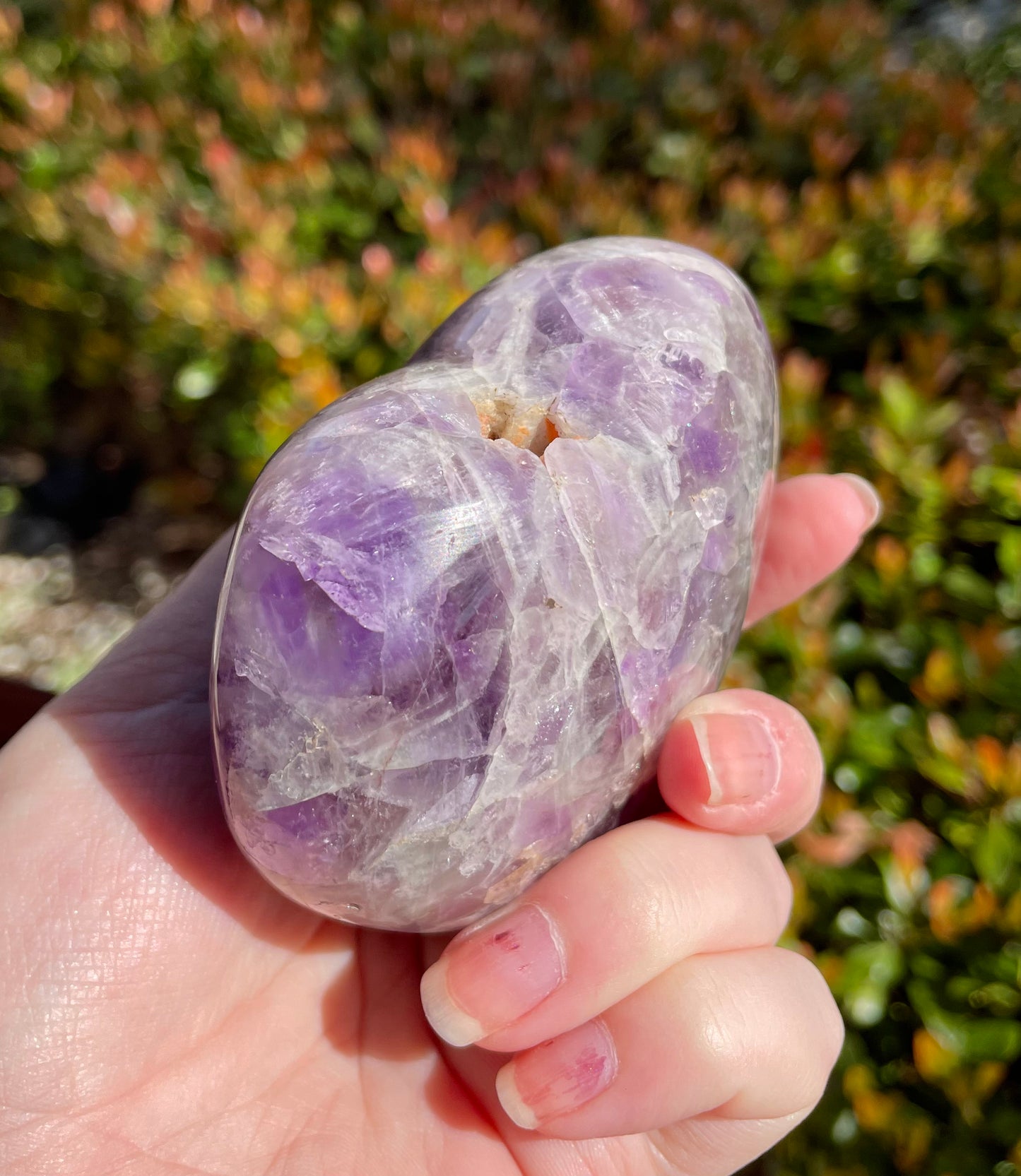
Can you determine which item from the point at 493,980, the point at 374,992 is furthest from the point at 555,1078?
the point at 374,992

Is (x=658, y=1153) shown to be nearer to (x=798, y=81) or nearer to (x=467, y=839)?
Result: (x=467, y=839)

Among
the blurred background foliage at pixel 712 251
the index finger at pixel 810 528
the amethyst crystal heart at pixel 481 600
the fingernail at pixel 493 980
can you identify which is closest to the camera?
the amethyst crystal heart at pixel 481 600

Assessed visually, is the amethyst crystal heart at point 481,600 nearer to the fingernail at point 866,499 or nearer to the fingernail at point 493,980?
the fingernail at point 493,980

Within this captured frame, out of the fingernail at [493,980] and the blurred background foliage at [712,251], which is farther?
the blurred background foliage at [712,251]

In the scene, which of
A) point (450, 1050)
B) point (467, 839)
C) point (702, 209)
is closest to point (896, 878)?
point (450, 1050)

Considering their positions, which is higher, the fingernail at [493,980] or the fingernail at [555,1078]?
the fingernail at [493,980]

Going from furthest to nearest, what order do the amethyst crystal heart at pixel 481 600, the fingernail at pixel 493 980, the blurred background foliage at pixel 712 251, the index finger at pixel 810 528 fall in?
the blurred background foliage at pixel 712 251 < the index finger at pixel 810 528 < the fingernail at pixel 493 980 < the amethyst crystal heart at pixel 481 600

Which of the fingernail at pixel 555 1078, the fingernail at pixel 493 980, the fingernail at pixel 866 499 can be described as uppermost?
the fingernail at pixel 493 980

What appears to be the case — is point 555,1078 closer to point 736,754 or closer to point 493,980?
point 493,980

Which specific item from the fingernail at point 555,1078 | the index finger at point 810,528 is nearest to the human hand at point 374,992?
the fingernail at point 555,1078
